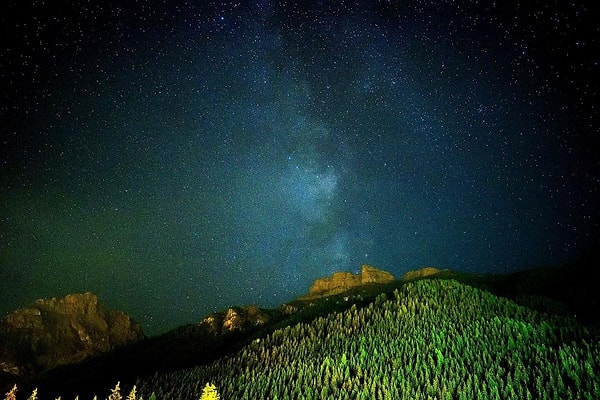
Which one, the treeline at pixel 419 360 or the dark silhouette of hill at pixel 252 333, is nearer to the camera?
the treeline at pixel 419 360

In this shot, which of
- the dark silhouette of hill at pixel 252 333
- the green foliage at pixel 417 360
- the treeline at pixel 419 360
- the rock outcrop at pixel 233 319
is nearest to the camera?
the green foliage at pixel 417 360

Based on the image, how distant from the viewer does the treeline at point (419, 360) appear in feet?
70.8

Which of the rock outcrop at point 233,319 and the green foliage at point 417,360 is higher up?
the rock outcrop at point 233,319

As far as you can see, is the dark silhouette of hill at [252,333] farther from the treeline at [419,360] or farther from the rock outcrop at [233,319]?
the rock outcrop at [233,319]

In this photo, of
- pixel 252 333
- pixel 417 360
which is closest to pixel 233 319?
pixel 252 333

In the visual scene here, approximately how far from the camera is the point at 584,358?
2392 centimetres

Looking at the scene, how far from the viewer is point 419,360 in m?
26.3

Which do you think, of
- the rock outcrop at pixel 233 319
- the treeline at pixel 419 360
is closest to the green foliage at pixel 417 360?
the treeline at pixel 419 360

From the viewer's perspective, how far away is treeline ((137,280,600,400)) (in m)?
21.6

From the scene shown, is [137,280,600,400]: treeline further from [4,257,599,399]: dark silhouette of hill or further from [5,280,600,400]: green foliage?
[4,257,599,399]: dark silhouette of hill

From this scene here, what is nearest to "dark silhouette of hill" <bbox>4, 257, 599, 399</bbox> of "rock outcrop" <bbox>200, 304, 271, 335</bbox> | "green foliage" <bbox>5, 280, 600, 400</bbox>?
"green foliage" <bbox>5, 280, 600, 400</bbox>

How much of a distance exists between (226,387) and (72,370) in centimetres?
5524

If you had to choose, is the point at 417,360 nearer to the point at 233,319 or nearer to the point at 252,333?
the point at 252,333

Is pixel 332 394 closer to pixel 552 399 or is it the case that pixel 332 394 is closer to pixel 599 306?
pixel 552 399
